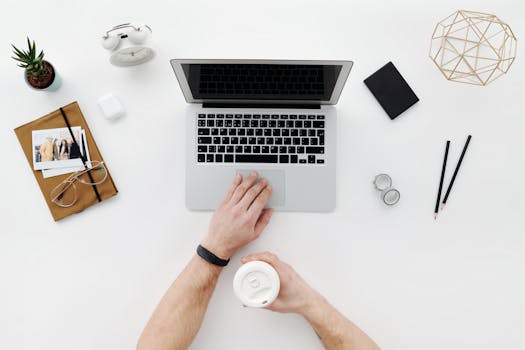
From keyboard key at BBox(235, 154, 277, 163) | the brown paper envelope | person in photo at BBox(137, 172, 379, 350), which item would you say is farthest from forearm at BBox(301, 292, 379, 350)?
the brown paper envelope

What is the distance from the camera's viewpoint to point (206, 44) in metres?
1.12

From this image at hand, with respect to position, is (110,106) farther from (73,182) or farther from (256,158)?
(256,158)

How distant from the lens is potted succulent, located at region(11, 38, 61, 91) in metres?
1.04

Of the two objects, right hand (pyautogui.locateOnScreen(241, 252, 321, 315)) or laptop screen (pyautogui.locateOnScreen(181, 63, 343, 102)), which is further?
right hand (pyautogui.locateOnScreen(241, 252, 321, 315))

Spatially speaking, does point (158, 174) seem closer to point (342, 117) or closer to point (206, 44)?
point (206, 44)

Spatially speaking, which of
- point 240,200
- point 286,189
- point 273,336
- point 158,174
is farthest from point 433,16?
point 273,336

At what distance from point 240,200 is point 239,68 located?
345mm

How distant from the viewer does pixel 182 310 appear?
1.03m

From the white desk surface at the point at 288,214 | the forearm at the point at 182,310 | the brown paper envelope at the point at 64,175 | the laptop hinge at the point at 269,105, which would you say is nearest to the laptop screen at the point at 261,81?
the laptop hinge at the point at 269,105

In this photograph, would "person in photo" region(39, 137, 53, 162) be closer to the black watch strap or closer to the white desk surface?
the white desk surface

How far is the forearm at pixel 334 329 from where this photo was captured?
1.01 m

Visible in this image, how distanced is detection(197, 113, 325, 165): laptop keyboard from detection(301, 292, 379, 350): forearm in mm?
374

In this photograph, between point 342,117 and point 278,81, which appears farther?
point 342,117

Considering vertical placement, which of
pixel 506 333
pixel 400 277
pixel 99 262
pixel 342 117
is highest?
pixel 342 117
